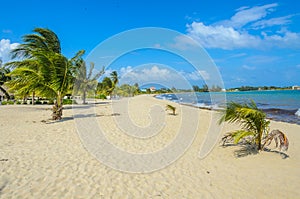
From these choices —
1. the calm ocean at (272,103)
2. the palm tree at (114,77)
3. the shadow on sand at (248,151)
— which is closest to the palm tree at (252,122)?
the shadow on sand at (248,151)

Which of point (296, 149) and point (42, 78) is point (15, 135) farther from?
point (296, 149)

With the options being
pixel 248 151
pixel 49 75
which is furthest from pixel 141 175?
pixel 49 75

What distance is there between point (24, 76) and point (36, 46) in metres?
6.36

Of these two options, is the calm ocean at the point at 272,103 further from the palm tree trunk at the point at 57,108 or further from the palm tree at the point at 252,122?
the palm tree trunk at the point at 57,108

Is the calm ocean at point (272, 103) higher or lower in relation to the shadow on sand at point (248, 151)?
higher

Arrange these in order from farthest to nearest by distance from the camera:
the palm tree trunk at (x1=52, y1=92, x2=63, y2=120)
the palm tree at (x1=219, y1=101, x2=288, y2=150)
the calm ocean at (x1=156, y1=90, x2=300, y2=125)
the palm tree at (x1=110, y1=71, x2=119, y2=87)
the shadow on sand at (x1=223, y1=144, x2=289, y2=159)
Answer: the palm tree at (x1=110, y1=71, x2=119, y2=87) → the calm ocean at (x1=156, y1=90, x2=300, y2=125) → the palm tree trunk at (x1=52, y1=92, x2=63, y2=120) → the shadow on sand at (x1=223, y1=144, x2=289, y2=159) → the palm tree at (x1=219, y1=101, x2=288, y2=150)

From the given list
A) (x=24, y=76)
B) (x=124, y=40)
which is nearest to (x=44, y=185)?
(x=124, y=40)

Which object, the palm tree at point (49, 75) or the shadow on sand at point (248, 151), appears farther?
the palm tree at point (49, 75)

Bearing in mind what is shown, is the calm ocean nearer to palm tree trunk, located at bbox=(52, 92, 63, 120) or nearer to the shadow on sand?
the shadow on sand

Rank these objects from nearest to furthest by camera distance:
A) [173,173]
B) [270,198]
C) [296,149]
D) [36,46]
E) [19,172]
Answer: [270,198]
[19,172]
[173,173]
[296,149]
[36,46]

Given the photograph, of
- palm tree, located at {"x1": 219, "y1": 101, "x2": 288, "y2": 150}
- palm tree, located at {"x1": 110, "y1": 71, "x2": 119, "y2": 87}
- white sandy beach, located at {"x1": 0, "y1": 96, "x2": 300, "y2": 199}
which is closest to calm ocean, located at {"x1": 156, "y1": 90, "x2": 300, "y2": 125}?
palm tree, located at {"x1": 219, "y1": 101, "x2": 288, "y2": 150}

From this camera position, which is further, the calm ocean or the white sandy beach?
the calm ocean

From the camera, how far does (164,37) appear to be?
8.37 meters

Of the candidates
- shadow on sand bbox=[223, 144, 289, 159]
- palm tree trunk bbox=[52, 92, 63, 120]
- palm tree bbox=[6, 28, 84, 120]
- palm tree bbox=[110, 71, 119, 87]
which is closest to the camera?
shadow on sand bbox=[223, 144, 289, 159]
